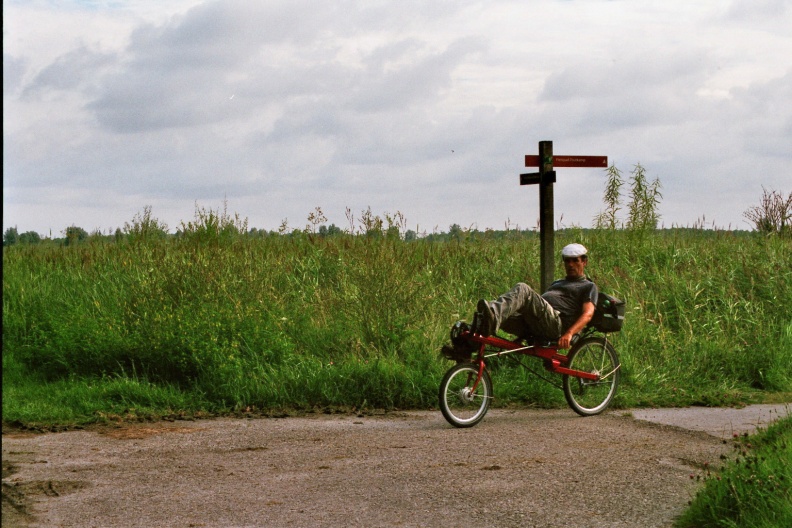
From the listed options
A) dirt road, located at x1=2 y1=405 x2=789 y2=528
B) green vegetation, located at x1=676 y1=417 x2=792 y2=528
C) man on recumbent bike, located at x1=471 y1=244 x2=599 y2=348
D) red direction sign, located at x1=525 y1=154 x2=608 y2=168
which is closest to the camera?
green vegetation, located at x1=676 y1=417 x2=792 y2=528

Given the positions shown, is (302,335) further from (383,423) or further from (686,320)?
(686,320)

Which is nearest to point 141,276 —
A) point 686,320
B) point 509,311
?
point 509,311

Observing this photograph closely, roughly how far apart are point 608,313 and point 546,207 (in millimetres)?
2397

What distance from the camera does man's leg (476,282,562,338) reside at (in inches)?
325

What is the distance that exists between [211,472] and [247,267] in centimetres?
549

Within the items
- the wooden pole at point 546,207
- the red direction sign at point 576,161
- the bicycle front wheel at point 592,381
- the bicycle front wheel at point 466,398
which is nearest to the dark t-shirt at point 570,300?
the bicycle front wheel at point 592,381

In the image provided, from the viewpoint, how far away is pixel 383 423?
28.1 ft

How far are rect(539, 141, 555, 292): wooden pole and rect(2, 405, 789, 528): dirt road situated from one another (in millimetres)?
2579

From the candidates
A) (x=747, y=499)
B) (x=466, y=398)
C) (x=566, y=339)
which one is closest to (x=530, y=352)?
(x=566, y=339)

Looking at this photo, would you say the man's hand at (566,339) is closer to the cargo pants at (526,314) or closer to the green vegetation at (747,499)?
the cargo pants at (526,314)

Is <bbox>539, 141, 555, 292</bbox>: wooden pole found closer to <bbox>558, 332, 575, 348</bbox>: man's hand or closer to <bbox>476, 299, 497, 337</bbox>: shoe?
<bbox>558, 332, 575, 348</bbox>: man's hand

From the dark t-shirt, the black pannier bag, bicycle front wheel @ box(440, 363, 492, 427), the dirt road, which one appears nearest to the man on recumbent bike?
the dark t-shirt

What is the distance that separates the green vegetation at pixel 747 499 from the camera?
4.70m

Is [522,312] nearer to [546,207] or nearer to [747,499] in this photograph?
[546,207]
